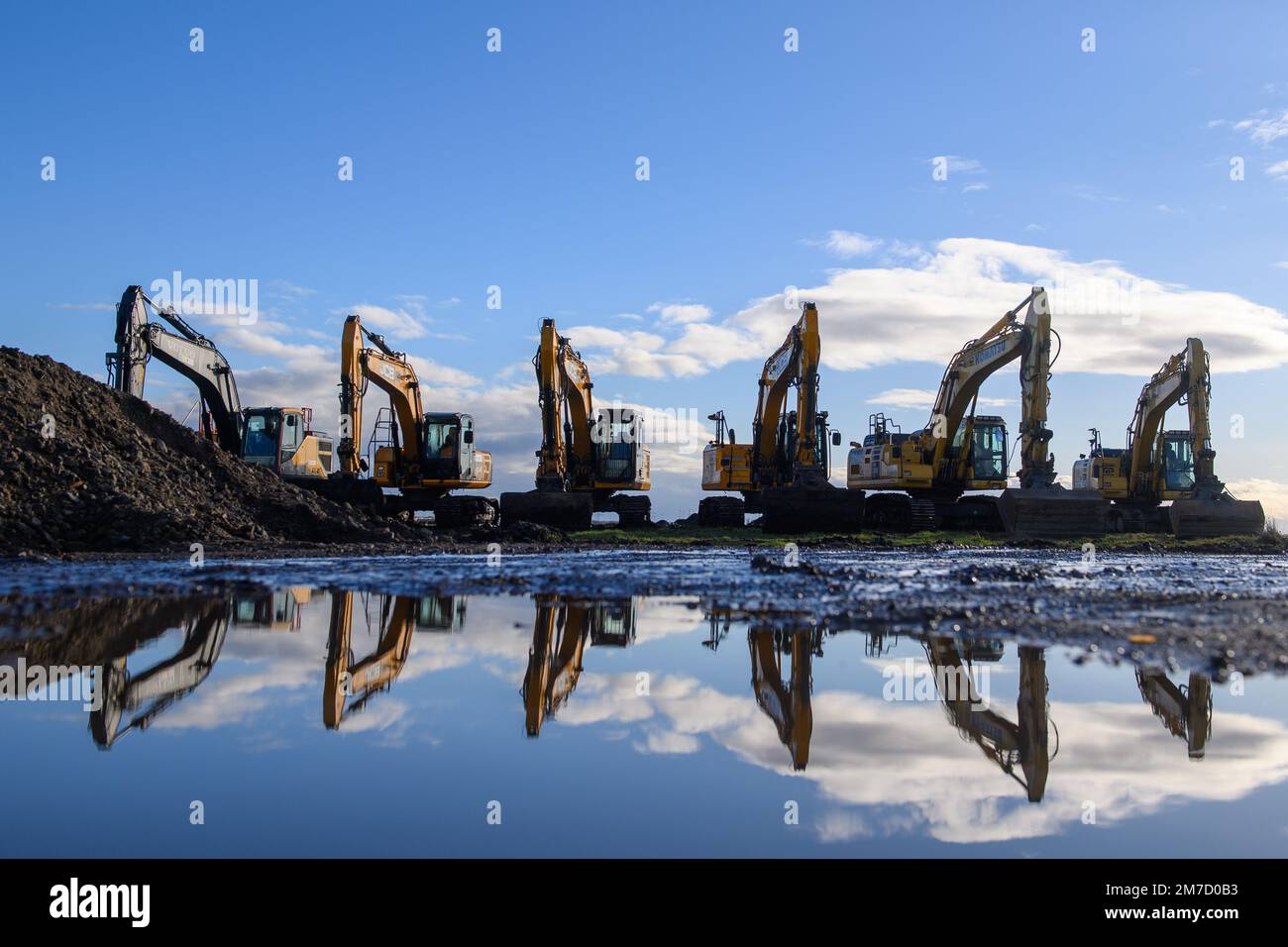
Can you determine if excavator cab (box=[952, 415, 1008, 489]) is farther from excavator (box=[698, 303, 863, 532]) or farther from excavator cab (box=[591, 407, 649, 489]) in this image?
excavator cab (box=[591, 407, 649, 489])

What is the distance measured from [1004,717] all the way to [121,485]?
17677mm

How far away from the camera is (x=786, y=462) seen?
32.2m

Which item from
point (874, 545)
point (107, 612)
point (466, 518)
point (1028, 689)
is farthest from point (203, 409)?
point (1028, 689)

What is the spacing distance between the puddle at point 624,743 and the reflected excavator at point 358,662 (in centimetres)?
4

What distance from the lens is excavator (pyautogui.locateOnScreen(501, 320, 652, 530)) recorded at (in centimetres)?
2820

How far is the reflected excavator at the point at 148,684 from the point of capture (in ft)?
14.5

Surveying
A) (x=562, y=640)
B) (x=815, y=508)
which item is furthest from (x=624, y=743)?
(x=815, y=508)

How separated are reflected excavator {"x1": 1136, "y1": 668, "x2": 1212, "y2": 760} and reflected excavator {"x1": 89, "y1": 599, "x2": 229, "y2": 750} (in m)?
4.48

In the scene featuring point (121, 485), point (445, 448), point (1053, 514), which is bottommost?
point (1053, 514)

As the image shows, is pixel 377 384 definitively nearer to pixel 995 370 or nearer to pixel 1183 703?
pixel 995 370

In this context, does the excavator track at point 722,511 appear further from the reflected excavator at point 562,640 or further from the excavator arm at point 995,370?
the reflected excavator at point 562,640

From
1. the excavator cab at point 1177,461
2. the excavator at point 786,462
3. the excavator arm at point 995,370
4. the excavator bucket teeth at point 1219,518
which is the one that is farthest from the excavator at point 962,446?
the excavator cab at point 1177,461

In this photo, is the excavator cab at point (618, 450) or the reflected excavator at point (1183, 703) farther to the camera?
the excavator cab at point (618, 450)

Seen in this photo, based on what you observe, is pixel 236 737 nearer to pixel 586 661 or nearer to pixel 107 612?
pixel 586 661
